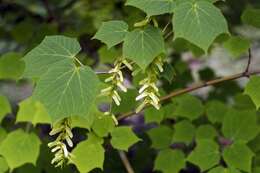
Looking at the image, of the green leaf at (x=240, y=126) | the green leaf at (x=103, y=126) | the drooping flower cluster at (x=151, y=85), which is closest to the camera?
the drooping flower cluster at (x=151, y=85)

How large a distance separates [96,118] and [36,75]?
40cm

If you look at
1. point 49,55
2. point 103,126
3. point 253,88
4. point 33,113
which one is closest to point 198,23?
point 49,55

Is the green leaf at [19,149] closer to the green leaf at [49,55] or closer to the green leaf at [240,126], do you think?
the green leaf at [49,55]

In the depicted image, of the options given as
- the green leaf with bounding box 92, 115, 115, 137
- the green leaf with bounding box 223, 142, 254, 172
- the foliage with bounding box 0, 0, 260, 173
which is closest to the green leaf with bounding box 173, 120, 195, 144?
the foliage with bounding box 0, 0, 260, 173

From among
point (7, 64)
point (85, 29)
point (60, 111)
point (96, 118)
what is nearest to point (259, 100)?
point (96, 118)

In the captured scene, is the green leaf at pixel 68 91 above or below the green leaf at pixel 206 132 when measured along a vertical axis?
above

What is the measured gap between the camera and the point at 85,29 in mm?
2656

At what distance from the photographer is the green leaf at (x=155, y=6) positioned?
133 cm

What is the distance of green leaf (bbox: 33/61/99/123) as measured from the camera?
1.30m

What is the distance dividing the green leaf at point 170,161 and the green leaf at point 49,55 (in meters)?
0.74

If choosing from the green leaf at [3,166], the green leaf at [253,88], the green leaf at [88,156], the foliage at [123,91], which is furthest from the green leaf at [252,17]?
the green leaf at [3,166]

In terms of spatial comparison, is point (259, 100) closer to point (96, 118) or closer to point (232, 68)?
point (96, 118)

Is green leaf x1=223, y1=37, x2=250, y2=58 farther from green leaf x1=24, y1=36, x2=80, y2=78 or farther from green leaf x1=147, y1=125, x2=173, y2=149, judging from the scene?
green leaf x1=24, y1=36, x2=80, y2=78

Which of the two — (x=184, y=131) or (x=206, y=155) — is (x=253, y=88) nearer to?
(x=206, y=155)
